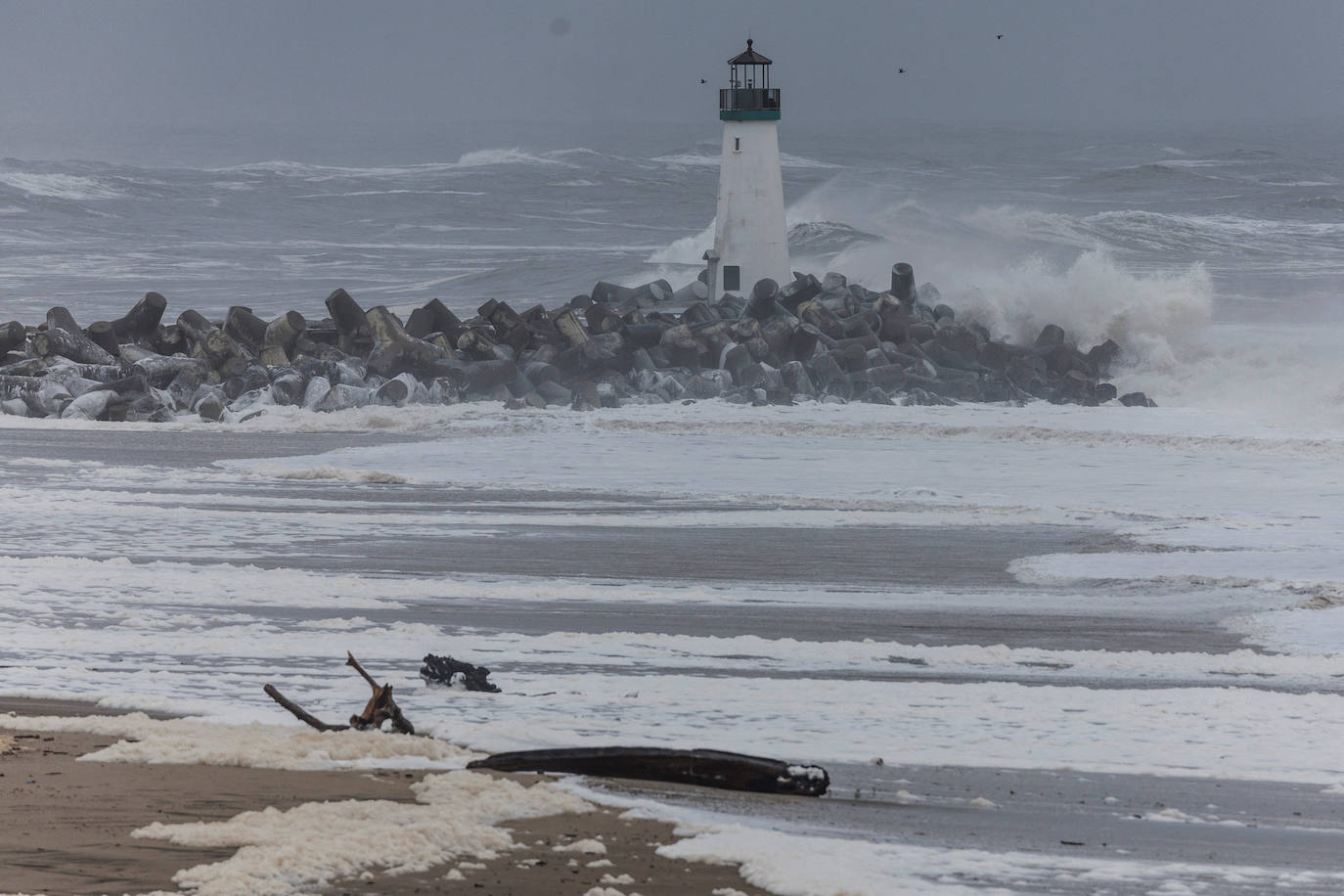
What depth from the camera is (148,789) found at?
4.99m

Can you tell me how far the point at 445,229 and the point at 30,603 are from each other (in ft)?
187

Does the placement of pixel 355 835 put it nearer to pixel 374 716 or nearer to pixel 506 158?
pixel 374 716

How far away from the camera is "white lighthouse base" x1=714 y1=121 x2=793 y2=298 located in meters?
25.9

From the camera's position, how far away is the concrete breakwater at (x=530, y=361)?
20594 millimetres

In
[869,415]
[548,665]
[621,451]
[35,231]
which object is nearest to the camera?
[548,665]

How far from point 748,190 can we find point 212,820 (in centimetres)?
2200

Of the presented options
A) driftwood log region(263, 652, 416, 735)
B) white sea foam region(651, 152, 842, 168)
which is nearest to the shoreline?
driftwood log region(263, 652, 416, 735)

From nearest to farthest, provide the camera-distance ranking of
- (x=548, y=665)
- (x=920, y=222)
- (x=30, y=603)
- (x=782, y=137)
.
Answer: (x=548, y=665) < (x=30, y=603) < (x=920, y=222) < (x=782, y=137)

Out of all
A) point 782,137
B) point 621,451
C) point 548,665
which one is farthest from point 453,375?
point 782,137

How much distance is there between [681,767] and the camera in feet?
17.5

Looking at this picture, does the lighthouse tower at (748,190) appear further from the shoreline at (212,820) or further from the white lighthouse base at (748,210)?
the shoreline at (212,820)

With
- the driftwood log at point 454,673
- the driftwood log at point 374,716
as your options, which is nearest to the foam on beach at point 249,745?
the driftwood log at point 374,716

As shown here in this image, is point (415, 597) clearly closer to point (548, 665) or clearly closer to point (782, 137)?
point (548, 665)

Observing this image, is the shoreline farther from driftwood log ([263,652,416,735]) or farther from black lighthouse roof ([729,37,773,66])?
black lighthouse roof ([729,37,773,66])
